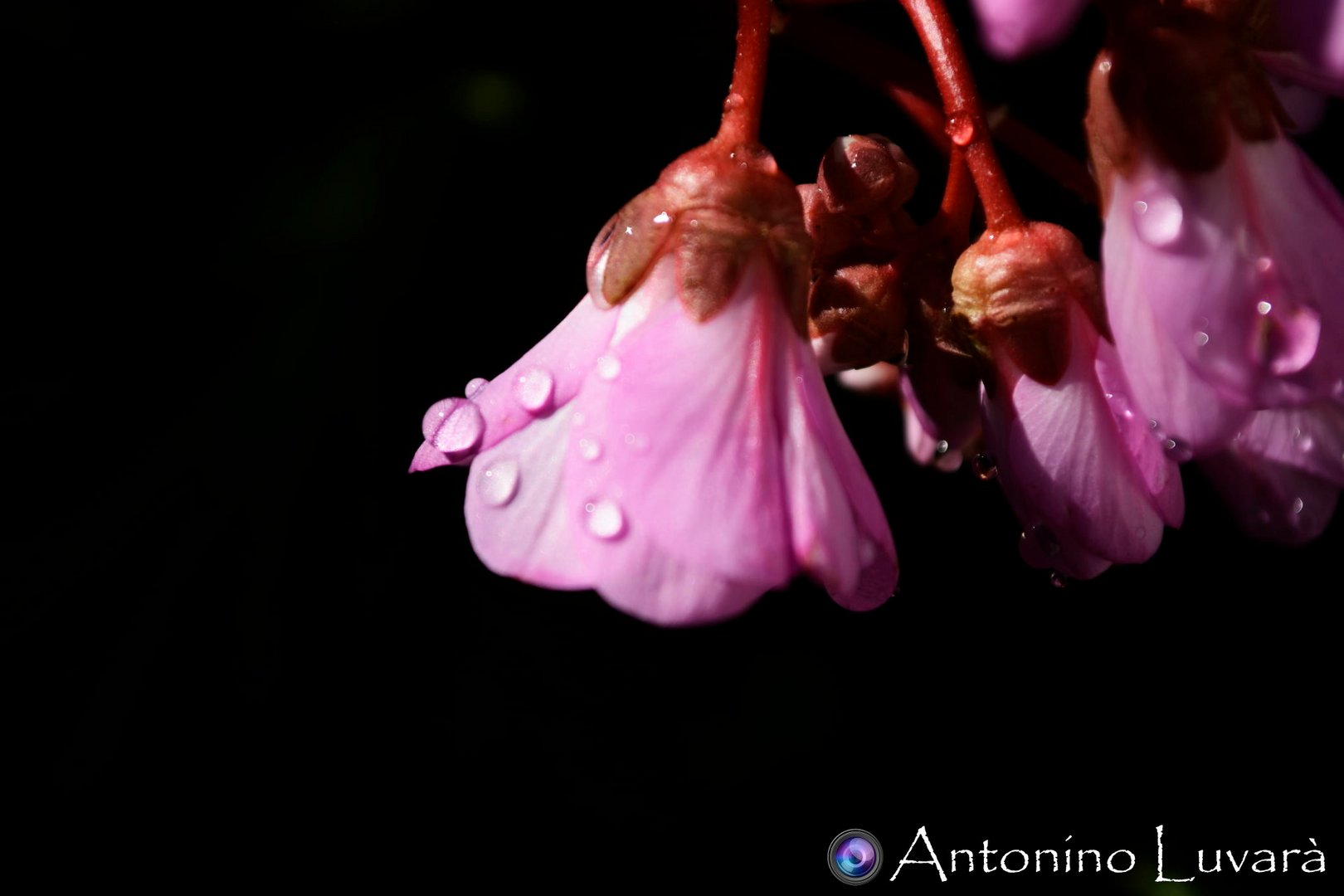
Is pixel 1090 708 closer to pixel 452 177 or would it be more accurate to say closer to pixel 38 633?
pixel 452 177

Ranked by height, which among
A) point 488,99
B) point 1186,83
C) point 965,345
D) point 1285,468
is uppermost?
point 488,99

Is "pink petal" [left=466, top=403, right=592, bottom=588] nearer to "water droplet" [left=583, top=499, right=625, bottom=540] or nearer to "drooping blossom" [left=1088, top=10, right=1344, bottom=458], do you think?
"water droplet" [left=583, top=499, right=625, bottom=540]

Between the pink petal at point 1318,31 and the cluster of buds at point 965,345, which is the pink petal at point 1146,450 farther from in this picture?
the pink petal at point 1318,31

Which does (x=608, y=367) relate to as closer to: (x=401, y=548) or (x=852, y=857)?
(x=401, y=548)

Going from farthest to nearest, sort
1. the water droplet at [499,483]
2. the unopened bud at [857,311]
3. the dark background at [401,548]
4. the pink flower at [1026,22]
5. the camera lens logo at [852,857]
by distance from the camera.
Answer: the camera lens logo at [852,857], the dark background at [401,548], the unopened bud at [857,311], the water droplet at [499,483], the pink flower at [1026,22]

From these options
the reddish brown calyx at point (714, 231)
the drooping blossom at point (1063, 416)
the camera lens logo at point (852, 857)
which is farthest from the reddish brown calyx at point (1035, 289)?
the camera lens logo at point (852, 857)

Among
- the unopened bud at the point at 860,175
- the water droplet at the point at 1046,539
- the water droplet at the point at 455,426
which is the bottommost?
the water droplet at the point at 1046,539

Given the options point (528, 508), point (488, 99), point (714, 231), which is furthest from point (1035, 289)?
point (488, 99)
